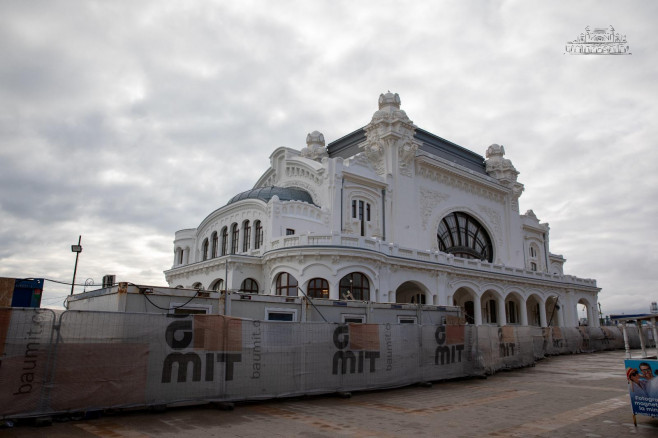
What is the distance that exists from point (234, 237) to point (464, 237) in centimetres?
2208

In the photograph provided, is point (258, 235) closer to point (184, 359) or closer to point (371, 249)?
point (371, 249)

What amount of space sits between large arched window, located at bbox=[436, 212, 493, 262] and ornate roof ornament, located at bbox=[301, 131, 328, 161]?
13051mm

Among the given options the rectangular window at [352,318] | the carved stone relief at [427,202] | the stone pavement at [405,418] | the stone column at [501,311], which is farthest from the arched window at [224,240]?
the stone pavement at [405,418]

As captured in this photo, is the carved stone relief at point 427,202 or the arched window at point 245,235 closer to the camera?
the arched window at point 245,235

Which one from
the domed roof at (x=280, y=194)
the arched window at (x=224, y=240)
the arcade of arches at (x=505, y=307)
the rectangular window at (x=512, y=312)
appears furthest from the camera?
the rectangular window at (x=512, y=312)

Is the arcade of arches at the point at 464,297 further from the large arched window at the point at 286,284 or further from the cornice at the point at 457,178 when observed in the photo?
the cornice at the point at 457,178

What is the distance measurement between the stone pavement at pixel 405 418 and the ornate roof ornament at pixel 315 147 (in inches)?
1259

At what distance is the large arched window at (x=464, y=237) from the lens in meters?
43.3

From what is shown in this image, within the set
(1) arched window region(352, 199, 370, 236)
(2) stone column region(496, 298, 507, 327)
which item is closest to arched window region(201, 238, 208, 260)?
(1) arched window region(352, 199, 370, 236)

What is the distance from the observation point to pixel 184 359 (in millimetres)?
11828

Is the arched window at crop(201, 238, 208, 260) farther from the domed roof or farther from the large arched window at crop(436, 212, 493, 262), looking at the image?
the large arched window at crop(436, 212, 493, 262)

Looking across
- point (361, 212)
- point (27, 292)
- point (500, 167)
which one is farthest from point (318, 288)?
point (500, 167)

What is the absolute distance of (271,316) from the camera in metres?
19.0

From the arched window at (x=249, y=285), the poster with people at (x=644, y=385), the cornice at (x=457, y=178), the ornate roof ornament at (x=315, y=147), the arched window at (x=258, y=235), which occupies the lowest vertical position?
the poster with people at (x=644, y=385)
